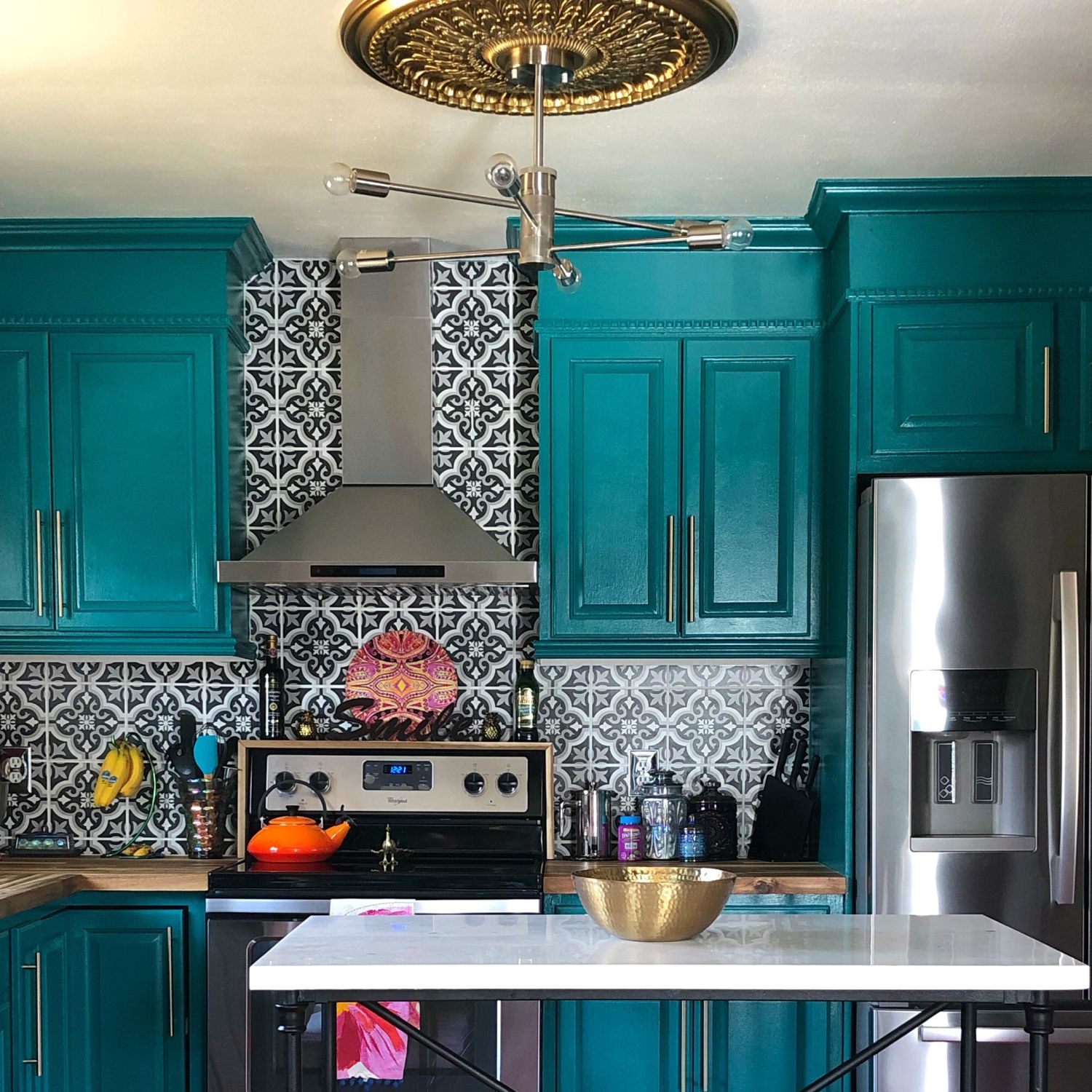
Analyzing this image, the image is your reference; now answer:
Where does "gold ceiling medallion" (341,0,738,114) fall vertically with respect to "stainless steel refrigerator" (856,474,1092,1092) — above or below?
above

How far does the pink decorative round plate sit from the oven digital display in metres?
0.18

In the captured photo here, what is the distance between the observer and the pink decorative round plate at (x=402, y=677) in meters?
3.94

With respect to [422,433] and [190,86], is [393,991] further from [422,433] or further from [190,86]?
[422,433]

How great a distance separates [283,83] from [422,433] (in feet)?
4.60

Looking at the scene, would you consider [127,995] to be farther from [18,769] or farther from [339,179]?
[339,179]

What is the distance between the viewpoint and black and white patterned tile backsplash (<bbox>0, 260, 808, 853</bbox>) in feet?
12.9

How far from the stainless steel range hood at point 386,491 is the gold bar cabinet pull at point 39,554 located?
0.54m

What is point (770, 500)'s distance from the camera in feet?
12.0

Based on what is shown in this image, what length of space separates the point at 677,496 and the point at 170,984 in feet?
6.34

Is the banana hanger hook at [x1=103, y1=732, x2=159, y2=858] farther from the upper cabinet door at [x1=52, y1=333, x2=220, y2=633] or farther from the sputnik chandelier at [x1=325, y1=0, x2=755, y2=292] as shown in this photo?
the sputnik chandelier at [x1=325, y1=0, x2=755, y2=292]

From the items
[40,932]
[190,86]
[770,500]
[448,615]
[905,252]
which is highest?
[190,86]

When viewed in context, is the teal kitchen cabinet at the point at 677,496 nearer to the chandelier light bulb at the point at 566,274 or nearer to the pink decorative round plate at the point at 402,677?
the pink decorative round plate at the point at 402,677

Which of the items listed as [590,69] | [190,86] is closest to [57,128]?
[190,86]

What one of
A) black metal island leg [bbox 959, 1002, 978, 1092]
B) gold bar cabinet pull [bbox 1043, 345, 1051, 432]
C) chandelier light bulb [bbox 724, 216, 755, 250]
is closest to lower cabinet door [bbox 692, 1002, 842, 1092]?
black metal island leg [bbox 959, 1002, 978, 1092]
